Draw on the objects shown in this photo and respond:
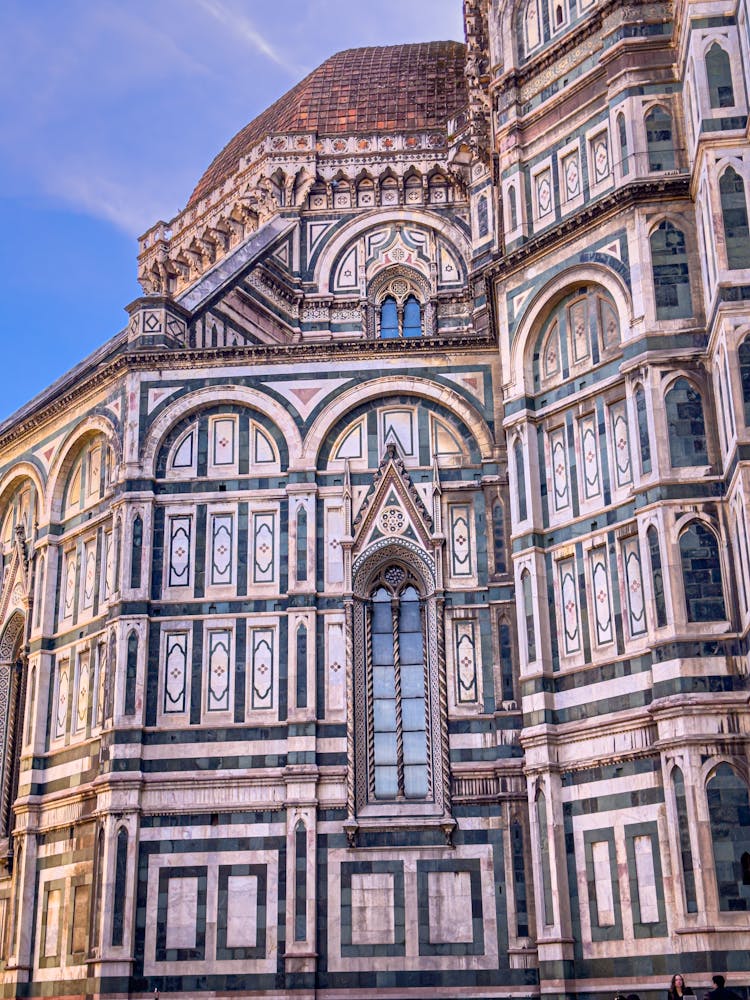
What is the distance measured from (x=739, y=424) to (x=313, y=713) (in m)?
10.3

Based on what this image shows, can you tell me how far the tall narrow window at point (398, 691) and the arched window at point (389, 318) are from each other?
10.4 metres

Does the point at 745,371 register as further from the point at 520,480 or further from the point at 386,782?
the point at 386,782

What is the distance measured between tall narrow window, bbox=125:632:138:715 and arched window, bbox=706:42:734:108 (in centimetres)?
1516

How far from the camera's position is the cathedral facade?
24.0m

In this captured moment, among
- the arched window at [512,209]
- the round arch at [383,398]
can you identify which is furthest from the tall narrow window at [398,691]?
the arched window at [512,209]

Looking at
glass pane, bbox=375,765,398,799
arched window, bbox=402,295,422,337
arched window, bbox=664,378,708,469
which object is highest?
arched window, bbox=402,295,422,337

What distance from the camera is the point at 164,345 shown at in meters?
31.8

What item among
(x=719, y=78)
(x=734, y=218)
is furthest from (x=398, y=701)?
(x=719, y=78)

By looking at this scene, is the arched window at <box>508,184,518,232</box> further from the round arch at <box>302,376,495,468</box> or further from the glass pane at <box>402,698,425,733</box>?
the glass pane at <box>402,698,425,733</box>

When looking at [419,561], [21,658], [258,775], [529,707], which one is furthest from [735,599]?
[21,658]

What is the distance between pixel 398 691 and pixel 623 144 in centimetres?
1144

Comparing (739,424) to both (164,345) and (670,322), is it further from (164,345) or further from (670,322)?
(164,345)

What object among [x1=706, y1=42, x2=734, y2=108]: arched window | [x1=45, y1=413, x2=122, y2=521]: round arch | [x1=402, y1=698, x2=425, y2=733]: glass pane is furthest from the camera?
[x1=45, y1=413, x2=122, y2=521]: round arch

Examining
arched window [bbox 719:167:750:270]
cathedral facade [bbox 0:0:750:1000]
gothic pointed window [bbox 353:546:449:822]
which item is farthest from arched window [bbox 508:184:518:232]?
gothic pointed window [bbox 353:546:449:822]
